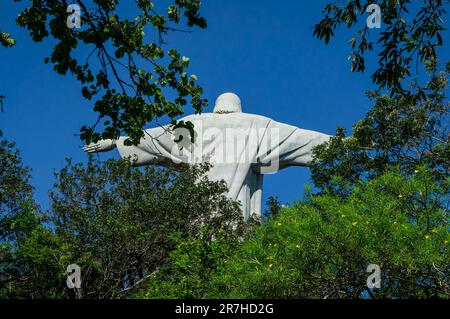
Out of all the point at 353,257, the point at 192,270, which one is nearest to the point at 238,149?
the point at 192,270

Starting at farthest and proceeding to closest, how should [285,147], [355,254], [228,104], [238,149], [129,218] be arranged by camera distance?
[228,104]
[285,147]
[238,149]
[129,218]
[355,254]

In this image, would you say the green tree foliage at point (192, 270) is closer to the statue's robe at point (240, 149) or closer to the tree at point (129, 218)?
the tree at point (129, 218)

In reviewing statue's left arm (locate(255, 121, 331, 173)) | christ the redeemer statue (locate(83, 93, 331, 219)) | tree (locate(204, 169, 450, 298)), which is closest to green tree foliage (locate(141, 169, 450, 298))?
tree (locate(204, 169, 450, 298))

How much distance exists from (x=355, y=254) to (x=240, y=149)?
30.4 ft

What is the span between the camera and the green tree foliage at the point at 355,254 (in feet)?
33.1

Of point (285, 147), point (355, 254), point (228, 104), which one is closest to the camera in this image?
point (355, 254)

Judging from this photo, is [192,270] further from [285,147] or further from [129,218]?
[285,147]

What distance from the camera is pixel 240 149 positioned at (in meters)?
19.3

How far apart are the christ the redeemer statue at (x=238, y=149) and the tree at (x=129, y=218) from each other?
2184mm

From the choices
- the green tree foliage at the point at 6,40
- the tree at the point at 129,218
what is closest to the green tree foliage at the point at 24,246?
the tree at the point at 129,218

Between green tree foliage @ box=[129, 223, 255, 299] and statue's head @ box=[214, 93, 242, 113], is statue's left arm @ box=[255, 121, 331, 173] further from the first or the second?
green tree foliage @ box=[129, 223, 255, 299]

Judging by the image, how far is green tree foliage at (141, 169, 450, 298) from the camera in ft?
33.1
